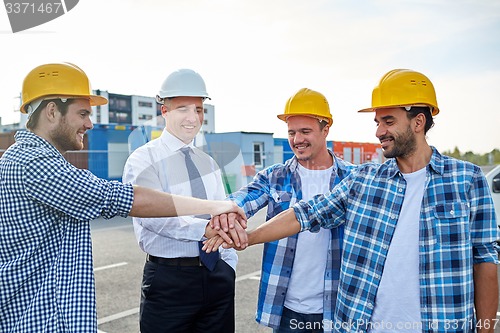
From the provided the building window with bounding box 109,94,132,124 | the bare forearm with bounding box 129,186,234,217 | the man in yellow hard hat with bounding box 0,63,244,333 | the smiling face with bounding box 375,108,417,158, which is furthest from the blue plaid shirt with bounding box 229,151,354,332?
the building window with bounding box 109,94,132,124

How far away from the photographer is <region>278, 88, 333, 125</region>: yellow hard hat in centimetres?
300

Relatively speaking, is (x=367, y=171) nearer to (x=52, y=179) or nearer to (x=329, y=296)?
(x=329, y=296)

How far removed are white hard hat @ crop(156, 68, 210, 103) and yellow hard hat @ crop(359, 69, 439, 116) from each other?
1049 mm

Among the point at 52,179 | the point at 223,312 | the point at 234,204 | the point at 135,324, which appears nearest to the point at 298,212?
the point at 234,204

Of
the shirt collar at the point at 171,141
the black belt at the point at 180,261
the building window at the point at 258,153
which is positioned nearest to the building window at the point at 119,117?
the building window at the point at 258,153

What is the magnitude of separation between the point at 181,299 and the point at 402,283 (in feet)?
4.06

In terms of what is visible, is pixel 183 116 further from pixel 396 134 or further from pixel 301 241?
pixel 396 134

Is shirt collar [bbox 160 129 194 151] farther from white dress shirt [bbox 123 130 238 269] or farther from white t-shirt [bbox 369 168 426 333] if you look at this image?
white t-shirt [bbox 369 168 426 333]

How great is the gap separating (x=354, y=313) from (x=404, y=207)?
0.56 meters

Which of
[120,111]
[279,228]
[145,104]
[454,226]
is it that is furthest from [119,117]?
[454,226]

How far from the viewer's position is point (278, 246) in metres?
2.71

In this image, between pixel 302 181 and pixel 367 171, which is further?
A: pixel 302 181

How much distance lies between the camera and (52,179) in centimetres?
178

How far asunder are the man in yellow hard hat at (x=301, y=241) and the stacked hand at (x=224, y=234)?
0.93 feet
